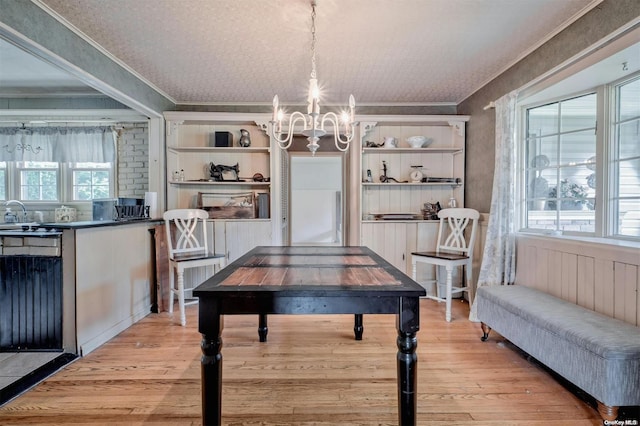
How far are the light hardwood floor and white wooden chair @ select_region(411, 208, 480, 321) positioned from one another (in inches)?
25.5

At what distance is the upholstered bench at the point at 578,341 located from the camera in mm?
1482

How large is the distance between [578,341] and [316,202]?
6.07 meters

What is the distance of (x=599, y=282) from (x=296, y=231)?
593 centimetres

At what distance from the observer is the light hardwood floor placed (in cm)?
162

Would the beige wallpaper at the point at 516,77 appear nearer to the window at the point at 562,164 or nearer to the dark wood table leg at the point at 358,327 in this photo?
the window at the point at 562,164

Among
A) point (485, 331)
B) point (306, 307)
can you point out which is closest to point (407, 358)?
point (306, 307)

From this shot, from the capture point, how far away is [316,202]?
746 cm

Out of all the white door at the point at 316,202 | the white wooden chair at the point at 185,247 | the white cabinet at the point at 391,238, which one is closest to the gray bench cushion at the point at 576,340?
the white cabinet at the point at 391,238

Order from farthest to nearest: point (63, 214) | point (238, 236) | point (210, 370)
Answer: point (63, 214) < point (238, 236) < point (210, 370)

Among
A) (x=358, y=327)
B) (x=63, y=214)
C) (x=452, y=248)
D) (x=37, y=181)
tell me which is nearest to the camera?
(x=358, y=327)

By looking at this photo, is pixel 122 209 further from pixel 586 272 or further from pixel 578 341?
pixel 586 272

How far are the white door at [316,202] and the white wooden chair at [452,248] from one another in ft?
12.9

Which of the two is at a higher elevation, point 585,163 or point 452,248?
point 585,163

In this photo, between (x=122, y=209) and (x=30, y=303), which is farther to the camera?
(x=122, y=209)
